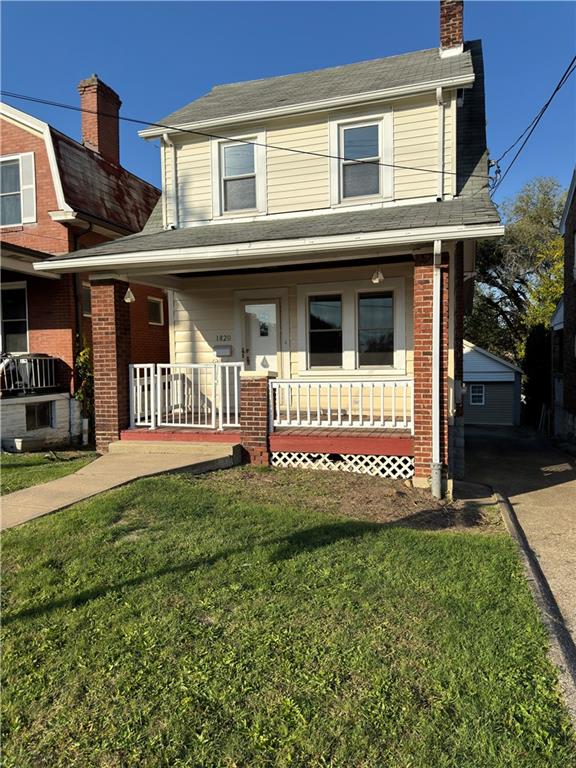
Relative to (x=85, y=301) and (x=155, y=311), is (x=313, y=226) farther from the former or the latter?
(x=155, y=311)

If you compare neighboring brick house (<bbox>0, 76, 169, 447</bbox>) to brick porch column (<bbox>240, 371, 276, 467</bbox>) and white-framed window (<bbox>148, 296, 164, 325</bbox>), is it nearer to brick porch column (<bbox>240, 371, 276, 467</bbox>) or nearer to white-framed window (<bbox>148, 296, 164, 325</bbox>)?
white-framed window (<bbox>148, 296, 164, 325</bbox>)

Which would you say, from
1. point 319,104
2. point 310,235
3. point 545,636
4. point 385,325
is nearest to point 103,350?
point 310,235

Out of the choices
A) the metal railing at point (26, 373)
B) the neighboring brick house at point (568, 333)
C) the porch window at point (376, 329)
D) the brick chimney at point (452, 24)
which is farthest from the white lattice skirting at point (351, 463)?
the neighboring brick house at point (568, 333)

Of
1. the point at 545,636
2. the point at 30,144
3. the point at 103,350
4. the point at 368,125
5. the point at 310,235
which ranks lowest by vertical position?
the point at 545,636

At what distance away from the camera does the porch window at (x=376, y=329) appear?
9.23 meters

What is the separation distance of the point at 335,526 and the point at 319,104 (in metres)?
7.23

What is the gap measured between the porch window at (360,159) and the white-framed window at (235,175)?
1613 mm

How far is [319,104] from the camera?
8.84m

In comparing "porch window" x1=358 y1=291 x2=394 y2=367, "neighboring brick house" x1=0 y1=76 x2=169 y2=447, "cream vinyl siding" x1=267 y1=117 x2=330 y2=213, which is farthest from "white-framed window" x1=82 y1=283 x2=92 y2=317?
"porch window" x1=358 y1=291 x2=394 y2=367

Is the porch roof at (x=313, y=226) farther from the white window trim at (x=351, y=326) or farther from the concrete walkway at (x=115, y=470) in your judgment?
the concrete walkway at (x=115, y=470)

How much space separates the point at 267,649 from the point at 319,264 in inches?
280

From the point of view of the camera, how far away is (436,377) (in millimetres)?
6734

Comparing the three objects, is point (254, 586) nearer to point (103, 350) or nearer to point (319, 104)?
point (103, 350)

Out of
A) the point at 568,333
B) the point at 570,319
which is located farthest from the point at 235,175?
the point at 568,333
